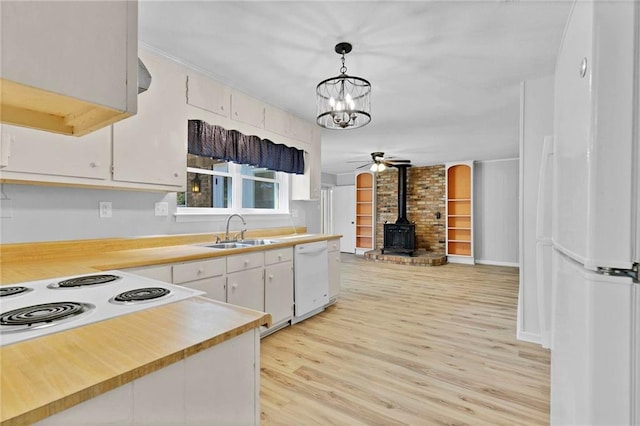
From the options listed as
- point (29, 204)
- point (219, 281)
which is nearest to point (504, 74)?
point (219, 281)

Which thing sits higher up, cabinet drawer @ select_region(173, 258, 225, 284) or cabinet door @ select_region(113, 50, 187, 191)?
cabinet door @ select_region(113, 50, 187, 191)

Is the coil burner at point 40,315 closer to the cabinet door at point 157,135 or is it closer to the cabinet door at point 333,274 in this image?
the cabinet door at point 157,135

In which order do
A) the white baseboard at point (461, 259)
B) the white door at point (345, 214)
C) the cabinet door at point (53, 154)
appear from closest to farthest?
the cabinet door at point (53, 154) < the white baseboard at point (461, 259) < the white door at point (345, 214)

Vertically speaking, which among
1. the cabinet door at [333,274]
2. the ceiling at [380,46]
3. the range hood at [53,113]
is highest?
the ceiling at [380,46]

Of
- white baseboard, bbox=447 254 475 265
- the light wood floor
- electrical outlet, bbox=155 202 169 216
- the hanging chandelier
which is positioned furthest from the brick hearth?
electrical outlet, bbox=155 202 169 216

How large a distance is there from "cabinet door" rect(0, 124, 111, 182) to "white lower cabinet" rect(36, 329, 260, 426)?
1739mm

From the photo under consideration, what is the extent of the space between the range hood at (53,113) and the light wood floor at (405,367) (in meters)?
1.74

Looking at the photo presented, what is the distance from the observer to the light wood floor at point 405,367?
184cm

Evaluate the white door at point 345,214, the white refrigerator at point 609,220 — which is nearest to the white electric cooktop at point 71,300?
the white refrigerator at point 609,220

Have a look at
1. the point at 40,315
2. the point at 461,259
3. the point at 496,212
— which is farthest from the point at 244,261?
the point at 496,212

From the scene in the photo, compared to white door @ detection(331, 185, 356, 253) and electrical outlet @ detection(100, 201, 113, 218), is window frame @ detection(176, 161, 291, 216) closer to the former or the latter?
electrical outlet @ detection(100, 201, 113, 218)

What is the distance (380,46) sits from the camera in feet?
7.70

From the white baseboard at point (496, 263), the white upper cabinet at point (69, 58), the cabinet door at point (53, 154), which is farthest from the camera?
the white baseboard at point (496, 263)

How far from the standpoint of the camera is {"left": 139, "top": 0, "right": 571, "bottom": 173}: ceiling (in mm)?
1944
